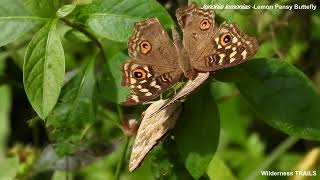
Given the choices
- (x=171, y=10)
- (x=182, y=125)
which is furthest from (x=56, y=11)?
(x=171, y=10)

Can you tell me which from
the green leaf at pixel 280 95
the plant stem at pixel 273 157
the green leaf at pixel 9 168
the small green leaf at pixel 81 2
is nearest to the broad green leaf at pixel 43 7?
the small green leaf at pixel 81 2

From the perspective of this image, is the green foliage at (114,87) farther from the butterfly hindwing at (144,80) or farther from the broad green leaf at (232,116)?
the broad green leaf at (232,116)

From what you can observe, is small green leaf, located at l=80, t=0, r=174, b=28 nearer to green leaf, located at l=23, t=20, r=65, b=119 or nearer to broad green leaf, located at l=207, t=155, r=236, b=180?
green leaf, located at l=23, t=20, r=65, b=119

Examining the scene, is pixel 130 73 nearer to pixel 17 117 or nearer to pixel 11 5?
pixel 11 5

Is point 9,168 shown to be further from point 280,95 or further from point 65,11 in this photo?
point 280,95

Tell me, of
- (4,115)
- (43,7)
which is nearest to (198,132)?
(43,7)
